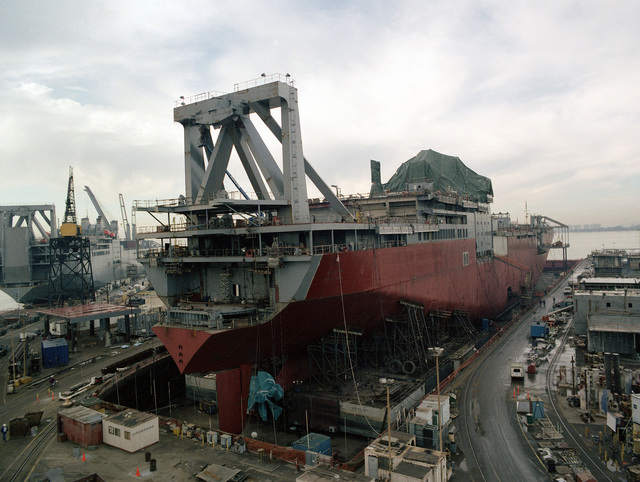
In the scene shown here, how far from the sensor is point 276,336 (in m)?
18.2

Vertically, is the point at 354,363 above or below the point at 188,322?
below

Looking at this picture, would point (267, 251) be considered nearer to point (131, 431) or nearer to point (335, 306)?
point (335, 306)

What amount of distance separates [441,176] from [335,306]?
26.0 m

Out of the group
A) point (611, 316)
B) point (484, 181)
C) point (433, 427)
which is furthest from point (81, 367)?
point (484, 181)

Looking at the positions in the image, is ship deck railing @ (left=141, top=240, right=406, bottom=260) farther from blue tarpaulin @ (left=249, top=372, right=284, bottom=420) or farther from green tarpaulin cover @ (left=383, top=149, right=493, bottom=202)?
green tarpaulin cover @ (left=383, top=149, right=493, bottom=202)

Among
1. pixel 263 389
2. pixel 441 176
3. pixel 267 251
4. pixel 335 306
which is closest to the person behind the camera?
pixel 263 389

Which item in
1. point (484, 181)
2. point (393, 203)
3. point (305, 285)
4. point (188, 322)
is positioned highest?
point (484, 181)

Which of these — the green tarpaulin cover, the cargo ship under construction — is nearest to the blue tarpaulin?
the cargo ship under construction

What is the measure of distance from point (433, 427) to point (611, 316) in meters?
16.7

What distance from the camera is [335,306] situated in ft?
62.6

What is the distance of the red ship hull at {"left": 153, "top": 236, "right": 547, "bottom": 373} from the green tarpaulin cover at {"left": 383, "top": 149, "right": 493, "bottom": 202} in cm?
959

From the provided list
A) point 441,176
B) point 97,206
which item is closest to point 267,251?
point 441,176

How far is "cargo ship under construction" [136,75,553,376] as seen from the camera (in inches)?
696

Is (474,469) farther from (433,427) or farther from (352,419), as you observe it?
(352,419)
